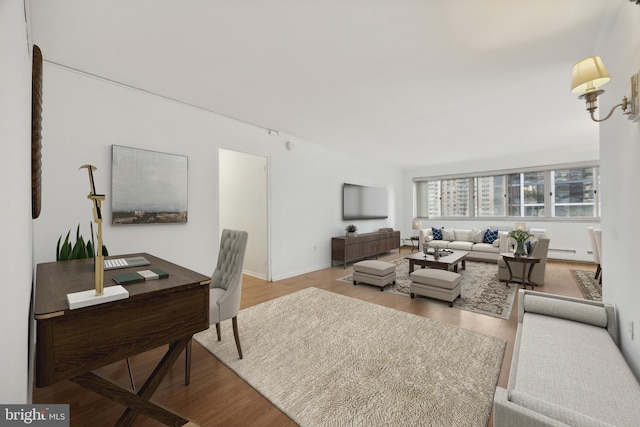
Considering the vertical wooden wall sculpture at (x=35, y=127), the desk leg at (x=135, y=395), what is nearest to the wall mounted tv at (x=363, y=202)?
the desk leg at (x=135, y=395)

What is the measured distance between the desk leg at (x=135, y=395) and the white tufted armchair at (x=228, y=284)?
1.46 feet

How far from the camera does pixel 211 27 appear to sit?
6.65 feet

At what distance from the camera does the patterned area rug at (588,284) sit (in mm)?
3678

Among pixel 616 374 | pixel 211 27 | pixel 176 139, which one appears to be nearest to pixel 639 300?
pixel 616 374

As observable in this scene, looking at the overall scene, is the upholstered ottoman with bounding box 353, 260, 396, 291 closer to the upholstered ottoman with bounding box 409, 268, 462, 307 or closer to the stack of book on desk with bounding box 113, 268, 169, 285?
the upholstered ottoman with bounding box 409, 268, 462, 307

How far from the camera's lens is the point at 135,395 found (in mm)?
1330

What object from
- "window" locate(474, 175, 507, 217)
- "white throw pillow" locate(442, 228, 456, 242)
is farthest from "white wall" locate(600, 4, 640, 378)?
"window" locate(474, 175, 507, 217)

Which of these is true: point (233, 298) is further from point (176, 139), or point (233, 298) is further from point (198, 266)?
point (176, 139)

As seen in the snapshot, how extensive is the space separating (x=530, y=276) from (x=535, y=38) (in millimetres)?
3663

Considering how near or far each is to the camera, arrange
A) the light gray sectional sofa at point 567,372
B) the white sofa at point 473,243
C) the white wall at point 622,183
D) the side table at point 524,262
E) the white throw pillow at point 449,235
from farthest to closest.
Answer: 1. the white throw pillow at point 449,235
2. the white sofa at point 473,243
3. the side table at point 524,262
4. the white wall at point 622,183
5. the light gray sectional sofa at point 567,372

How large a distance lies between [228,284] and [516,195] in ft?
25.0

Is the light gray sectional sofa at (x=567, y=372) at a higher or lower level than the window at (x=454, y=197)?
lower

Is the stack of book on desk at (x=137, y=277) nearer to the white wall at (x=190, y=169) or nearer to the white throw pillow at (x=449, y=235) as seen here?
the white wall at (x=190, y=169)

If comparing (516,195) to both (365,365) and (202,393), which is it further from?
(202,393)
